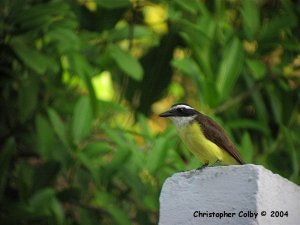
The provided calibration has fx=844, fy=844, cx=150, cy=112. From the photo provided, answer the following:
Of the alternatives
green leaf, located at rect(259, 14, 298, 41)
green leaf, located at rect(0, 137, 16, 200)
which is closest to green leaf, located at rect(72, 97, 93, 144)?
green leaf, located at rect(0, 137, 16, 200)

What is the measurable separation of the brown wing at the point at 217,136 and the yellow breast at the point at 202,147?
0.07ft

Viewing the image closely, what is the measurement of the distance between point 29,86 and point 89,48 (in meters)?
0.54

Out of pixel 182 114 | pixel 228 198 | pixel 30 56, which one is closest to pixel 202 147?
pixel 182 114

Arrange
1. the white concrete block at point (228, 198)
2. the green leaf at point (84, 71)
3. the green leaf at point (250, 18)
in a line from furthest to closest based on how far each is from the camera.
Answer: the green leaf at point (250, 18)
the green leaf at point (84, 71)
the white concrete block at point (228, 198)

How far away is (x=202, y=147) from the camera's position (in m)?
4.23

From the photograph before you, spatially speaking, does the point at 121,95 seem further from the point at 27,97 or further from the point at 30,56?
the point at 30,56

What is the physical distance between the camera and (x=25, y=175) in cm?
637

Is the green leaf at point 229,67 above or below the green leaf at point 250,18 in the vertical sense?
below

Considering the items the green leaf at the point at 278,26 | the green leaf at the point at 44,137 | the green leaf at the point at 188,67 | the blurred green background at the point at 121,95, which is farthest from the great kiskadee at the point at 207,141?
the green leaf at the point at 278,26

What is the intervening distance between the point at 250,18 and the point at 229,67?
50 cm

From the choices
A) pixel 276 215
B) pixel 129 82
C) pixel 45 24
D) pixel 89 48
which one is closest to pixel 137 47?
pixel 129 82

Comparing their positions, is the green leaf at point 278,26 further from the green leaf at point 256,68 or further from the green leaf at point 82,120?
the green leaf at point 82,120

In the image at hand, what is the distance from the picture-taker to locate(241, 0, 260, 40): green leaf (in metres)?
6.52

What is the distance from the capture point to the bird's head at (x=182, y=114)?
4500 mm
